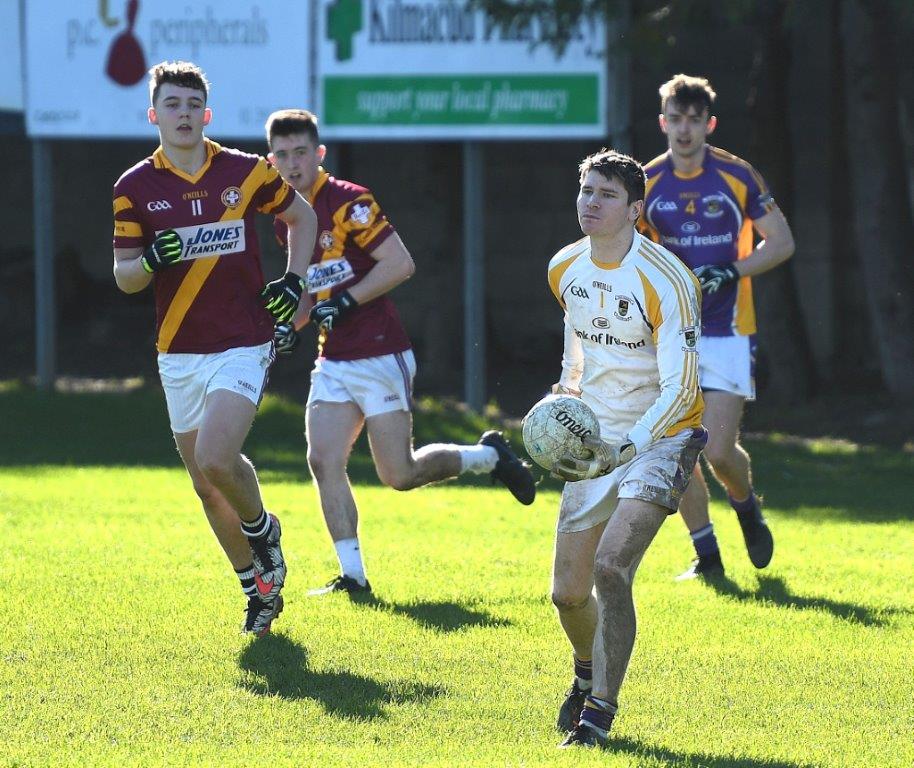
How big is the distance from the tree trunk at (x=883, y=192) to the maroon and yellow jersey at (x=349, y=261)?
26.8 feet

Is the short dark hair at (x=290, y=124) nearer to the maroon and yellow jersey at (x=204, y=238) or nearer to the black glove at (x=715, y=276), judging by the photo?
the maroon and yellow jersey at (x=204, y=238)

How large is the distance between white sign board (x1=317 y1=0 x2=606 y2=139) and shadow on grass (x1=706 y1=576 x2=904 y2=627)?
7.89 metres

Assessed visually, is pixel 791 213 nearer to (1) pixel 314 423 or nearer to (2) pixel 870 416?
(2) pixel 870 416

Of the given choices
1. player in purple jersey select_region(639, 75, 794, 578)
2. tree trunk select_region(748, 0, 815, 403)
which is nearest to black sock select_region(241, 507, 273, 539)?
player in purple jersey select_region(639, 75, 794, 578)

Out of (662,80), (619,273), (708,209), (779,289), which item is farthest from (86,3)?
(619,273)

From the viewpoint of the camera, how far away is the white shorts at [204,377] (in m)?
7.46

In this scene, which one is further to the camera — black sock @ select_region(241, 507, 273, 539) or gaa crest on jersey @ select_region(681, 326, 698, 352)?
black sock @ select_region(241, 507, 273, 539)

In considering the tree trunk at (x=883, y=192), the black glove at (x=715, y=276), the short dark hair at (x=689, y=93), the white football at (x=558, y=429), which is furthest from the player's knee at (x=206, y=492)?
the tree trunk at (x=883, y=192)

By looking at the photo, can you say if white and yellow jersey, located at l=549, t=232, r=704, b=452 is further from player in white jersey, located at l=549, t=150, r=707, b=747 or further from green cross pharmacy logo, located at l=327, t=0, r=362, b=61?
green cross pharmacy logo, located at l=327, t=0, r=362, b=61

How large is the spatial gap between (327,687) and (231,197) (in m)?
2.24

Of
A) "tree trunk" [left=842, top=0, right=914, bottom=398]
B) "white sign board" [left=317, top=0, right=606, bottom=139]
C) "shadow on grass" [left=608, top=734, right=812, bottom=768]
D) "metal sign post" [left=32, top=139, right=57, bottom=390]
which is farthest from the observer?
"metal sign post" [left=32, top=139, right=57, bottom=390]

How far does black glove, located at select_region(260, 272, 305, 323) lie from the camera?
24.6 ft

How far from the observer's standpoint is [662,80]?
63.8 feet

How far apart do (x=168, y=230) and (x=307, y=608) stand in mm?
2068
